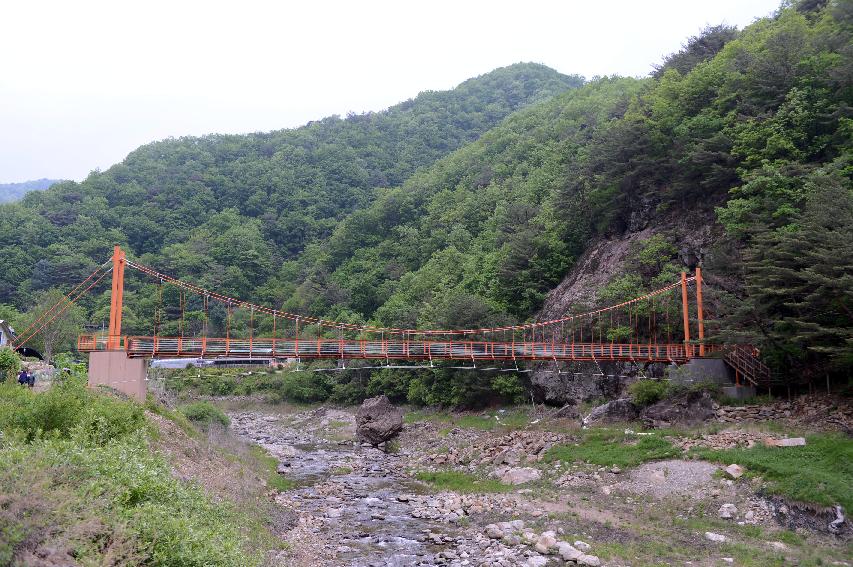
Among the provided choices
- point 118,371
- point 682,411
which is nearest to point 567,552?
point 682,411

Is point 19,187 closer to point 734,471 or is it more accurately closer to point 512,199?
point 512,199

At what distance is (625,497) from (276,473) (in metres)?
11.1

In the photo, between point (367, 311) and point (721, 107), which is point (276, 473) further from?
point (367, 311)

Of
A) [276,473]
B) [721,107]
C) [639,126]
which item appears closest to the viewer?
[276,473]

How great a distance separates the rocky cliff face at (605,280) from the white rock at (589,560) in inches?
513

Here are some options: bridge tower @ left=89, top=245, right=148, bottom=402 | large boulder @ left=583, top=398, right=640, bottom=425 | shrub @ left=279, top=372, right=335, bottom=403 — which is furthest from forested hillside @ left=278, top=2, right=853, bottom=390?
bridge tower @ left=89, top=245, right=148, bottom=402

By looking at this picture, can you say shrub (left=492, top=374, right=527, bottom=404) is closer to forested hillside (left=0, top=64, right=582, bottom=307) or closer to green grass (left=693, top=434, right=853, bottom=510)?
green grass (left=693, top=434, right=853, bottom=510)

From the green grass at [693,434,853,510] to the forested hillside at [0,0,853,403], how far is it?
230cm

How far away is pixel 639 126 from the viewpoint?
28.9 meters

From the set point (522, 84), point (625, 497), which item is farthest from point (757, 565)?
point (522, 84)

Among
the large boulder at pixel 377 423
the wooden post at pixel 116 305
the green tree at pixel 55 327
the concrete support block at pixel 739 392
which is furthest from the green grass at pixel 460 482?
the green tree at pixel 55 327

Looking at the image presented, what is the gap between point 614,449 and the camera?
1692 cm

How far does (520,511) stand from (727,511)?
4337 mm

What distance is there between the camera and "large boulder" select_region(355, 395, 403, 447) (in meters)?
26.1
